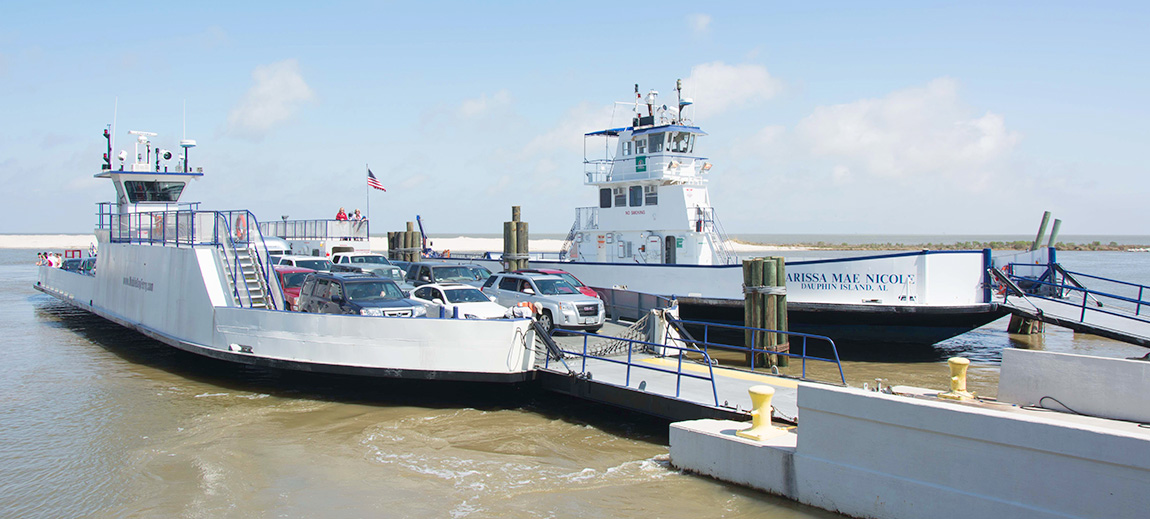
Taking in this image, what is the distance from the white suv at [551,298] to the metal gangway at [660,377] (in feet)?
2.49

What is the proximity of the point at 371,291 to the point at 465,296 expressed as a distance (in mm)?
2178

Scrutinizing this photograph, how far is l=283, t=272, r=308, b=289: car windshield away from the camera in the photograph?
62.0 feet

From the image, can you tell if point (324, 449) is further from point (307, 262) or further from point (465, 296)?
point (307, 262)

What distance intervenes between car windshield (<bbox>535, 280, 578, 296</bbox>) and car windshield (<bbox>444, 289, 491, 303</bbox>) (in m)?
1.56

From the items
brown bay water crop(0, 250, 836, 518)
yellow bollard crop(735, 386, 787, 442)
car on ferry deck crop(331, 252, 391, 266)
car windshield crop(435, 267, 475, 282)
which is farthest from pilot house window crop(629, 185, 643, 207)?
yellow bollard crop(735, 386, 787, 442)

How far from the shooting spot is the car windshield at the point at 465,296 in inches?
620

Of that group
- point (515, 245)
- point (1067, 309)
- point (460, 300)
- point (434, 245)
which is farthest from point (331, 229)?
point (434, 245)

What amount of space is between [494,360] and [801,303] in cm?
1007

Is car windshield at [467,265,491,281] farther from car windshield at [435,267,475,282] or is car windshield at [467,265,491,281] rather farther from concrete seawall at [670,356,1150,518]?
concrete seawall at [670,356,1150,518]

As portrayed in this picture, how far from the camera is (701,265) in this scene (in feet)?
66.5

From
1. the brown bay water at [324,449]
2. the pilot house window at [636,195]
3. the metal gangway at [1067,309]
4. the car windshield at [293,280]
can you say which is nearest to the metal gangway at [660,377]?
the brown bay water at [324,449]

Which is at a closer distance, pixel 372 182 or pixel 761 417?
A: pixel 761 417

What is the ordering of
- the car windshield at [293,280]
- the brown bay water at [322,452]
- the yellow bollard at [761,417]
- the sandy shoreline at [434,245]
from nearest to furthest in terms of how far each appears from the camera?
the brown bay water at [322,452], the yellow bollard at [761,417], the car windshield at [293,280], the sandy shoreline at [434,245]

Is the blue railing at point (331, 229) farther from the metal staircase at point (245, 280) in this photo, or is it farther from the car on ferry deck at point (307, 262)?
the metal staircase at point (245, 280)
